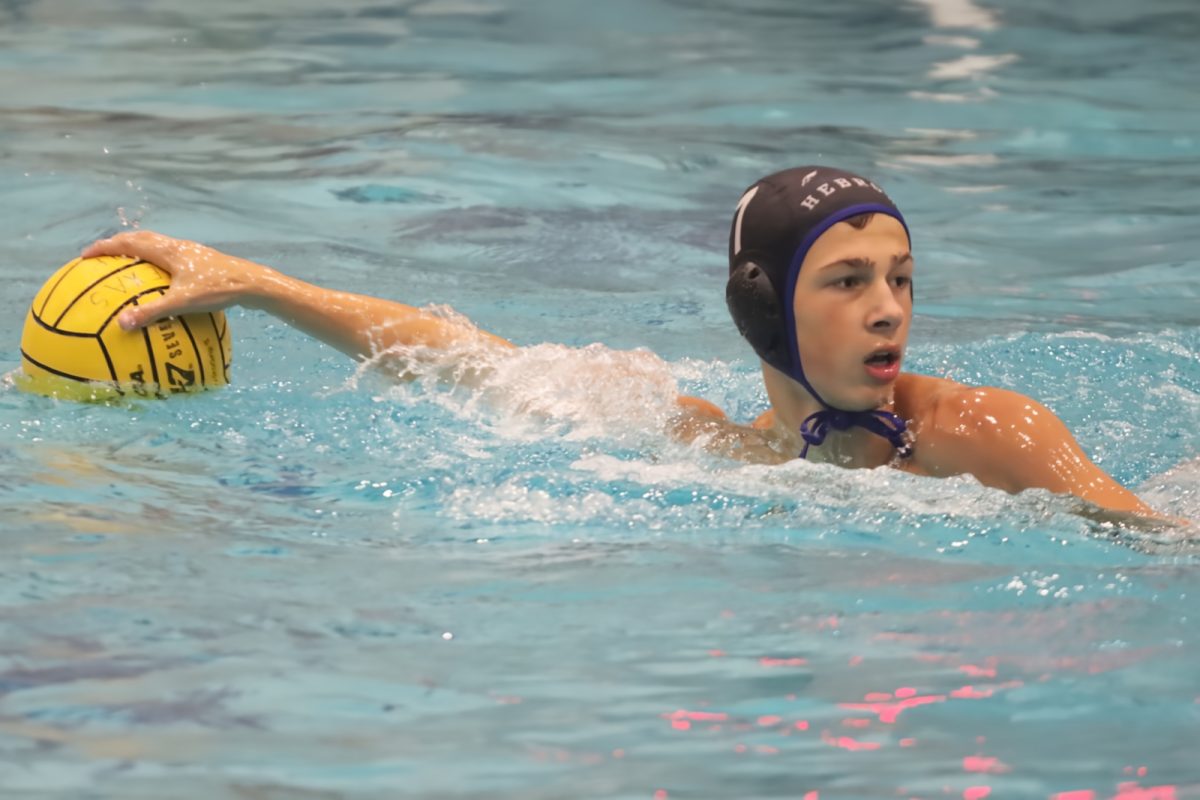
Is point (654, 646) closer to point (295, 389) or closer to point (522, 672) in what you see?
point (522, 672)

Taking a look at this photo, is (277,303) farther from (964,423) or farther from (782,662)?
(782,662)

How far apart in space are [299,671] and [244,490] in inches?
55.8

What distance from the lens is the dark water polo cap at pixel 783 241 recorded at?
152 inches

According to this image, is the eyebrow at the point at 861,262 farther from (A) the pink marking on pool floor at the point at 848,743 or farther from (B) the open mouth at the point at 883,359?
(A) the pink marking on pool floor at the point at 848,743

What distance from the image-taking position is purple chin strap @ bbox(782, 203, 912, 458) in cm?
385

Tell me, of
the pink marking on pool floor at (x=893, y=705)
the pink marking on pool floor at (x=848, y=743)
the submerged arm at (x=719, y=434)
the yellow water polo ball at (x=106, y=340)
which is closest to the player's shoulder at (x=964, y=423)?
the submerged arm at (x=719, y=434)

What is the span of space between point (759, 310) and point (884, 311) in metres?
0.32

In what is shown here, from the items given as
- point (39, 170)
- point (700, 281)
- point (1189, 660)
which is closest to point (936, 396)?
point (1189, 660)

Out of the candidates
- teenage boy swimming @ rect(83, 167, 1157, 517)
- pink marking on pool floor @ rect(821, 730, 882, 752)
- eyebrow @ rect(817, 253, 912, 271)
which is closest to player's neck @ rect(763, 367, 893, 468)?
teenage boy swimming @ rect(83, 167, 1157, 517)

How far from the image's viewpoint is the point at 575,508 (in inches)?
159

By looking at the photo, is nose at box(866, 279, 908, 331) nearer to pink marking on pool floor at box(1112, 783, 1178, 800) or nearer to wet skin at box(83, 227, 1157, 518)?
wet skin at box(83, 227, 1157, 518)

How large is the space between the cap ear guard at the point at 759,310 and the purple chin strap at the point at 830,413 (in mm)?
24

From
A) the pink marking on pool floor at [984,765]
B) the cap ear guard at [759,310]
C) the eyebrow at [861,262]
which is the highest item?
the eyebrow at [861,262]

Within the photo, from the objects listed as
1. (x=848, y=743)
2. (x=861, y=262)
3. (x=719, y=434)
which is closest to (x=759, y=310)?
(x=861, y=262)
